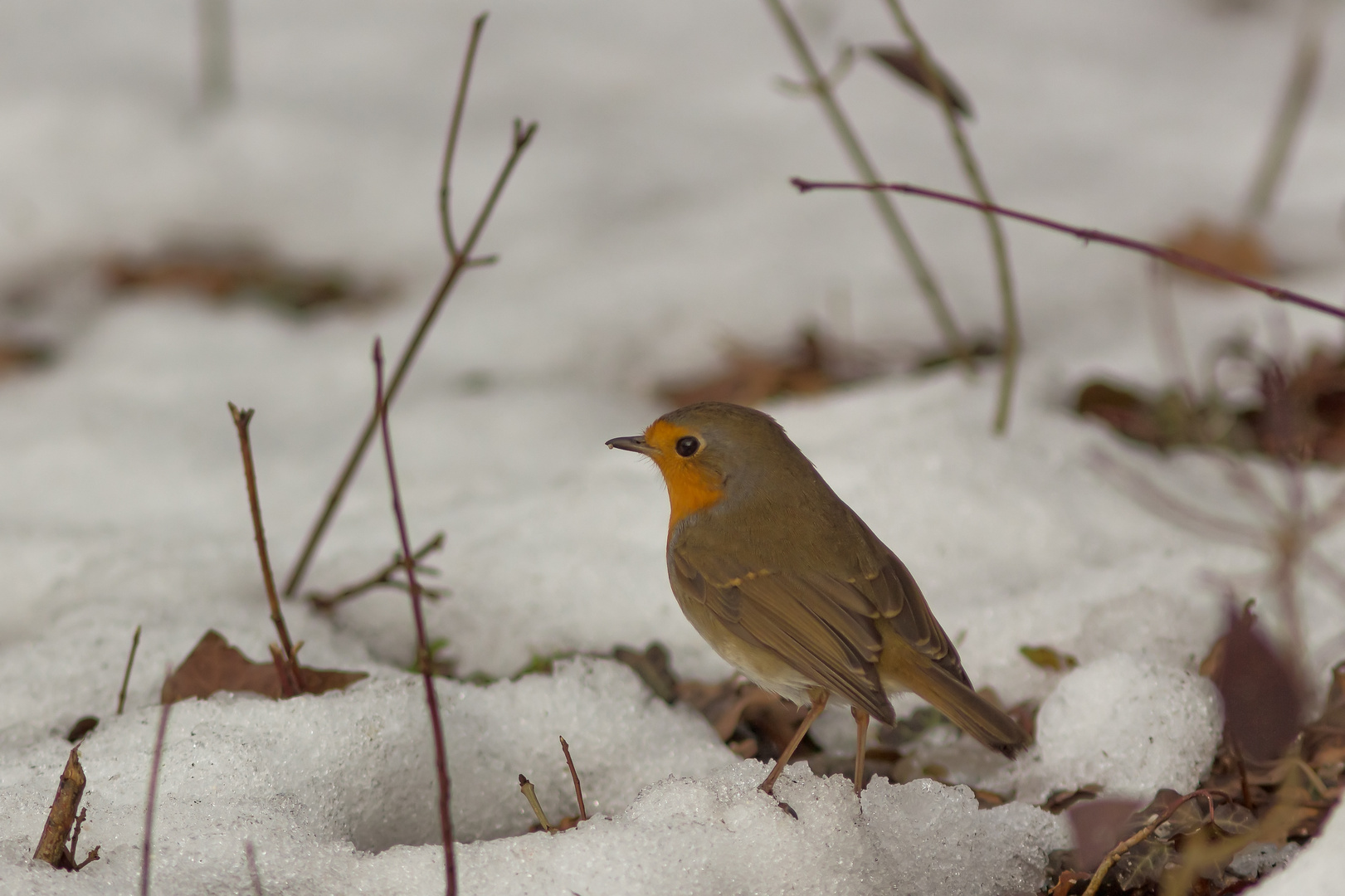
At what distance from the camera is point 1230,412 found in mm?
4559

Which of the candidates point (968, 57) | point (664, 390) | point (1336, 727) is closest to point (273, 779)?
point (1336, 727)

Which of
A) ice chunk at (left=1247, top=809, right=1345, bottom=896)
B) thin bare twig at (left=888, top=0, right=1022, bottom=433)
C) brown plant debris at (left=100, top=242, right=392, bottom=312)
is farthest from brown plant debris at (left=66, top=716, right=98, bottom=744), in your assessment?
brown plant debris at (left=100, top=242, right=392, bottom=312)

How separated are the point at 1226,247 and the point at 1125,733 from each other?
12.0ft

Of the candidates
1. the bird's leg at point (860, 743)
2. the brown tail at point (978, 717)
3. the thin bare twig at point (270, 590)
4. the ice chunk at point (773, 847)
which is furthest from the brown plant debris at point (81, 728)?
the brown tail at point (978, 717)

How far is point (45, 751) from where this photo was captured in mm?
2498

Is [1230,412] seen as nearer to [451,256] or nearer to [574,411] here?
[574,411]

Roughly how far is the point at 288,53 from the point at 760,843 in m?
6.01

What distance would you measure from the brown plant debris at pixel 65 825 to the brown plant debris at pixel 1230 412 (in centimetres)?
355

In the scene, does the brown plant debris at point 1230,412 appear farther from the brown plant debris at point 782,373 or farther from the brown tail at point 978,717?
the brown tail at point 978,717

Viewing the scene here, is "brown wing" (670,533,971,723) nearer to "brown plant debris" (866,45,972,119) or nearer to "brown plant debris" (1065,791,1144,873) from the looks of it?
"brown plant debris" (1065,791,1144,873)

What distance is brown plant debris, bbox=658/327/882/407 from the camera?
4.91m

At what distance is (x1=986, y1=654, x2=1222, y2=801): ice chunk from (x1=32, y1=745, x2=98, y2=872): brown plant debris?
179cm

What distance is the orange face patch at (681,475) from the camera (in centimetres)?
300

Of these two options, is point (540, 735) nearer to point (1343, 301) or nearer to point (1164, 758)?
point (1164, 758)
